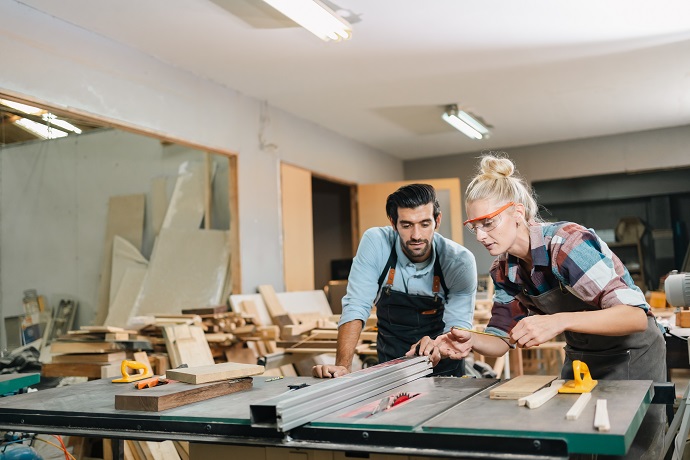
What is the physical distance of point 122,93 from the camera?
4625 millimetres

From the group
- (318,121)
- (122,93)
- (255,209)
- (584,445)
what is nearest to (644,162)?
(318,121)

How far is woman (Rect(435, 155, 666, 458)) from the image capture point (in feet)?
6.24

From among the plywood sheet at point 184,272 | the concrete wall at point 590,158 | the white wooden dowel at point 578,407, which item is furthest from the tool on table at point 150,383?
the concrete wall at point 590,158

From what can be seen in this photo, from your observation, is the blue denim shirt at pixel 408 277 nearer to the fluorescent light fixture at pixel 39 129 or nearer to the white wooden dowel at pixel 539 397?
the white wooden dowel at pixel 539 397

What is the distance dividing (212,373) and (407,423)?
2.68 feet

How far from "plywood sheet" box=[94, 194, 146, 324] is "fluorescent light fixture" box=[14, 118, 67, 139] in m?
1.34

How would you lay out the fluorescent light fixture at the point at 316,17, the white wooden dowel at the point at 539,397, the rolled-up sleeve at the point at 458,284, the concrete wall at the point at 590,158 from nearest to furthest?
the white wooden dowel at the point at 539,397 → the rolled-up sleeve at the point at 458,284 → the fluorescent light fixture at the point at 316,17 → the concrete wall at the point at 590,158

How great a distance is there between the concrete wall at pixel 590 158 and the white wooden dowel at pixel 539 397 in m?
7.34

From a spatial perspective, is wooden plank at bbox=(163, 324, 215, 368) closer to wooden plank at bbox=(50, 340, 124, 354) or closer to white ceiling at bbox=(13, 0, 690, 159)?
wooden plank at bbox=(50, 340, 124, 354)

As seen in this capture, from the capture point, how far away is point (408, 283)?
2949 millimetres

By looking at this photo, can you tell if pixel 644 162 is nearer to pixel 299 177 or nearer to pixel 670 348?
pixel 299 177

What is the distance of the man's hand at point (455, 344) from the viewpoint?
2.29 meters

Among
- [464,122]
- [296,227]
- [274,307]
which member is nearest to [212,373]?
[274,307]

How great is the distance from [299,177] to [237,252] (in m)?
1.39
